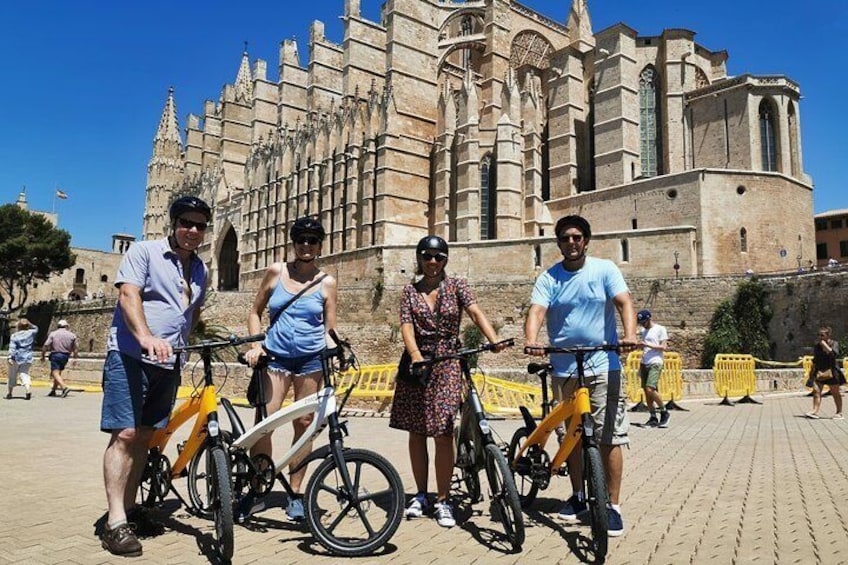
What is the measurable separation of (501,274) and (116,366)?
22.3 meters

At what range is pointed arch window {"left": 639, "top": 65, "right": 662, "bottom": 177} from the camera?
29.8 m

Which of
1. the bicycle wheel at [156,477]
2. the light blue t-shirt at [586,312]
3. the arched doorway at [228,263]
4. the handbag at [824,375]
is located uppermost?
the arched doorway at [228,263]

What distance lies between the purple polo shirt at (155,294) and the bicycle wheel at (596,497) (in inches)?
93.3

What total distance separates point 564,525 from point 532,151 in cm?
2614

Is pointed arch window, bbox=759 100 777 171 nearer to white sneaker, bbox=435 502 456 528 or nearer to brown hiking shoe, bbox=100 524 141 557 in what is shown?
white sneaker, bbox=435 502 456 528

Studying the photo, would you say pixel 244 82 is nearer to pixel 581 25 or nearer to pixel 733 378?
pixel 581 25

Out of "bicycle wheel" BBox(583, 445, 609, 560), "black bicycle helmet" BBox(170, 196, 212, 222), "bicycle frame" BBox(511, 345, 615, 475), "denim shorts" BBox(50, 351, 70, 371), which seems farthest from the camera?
"denim shorts" BBox(50, 351, 70, 371)

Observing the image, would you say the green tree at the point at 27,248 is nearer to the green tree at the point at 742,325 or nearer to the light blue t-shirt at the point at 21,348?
the light blue t-shirt at the point at 21,348

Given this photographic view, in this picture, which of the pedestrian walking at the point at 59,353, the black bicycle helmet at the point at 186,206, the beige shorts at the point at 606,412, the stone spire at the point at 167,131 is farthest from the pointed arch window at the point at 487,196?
the stone spire at the point at 167,131

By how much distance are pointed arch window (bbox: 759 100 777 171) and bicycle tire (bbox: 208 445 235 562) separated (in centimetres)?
2916

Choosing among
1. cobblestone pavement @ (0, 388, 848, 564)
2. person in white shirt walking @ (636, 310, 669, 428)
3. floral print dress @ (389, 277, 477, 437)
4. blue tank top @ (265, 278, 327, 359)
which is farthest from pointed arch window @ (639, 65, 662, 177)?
blue tank top @ (265, 278, 327, 359)

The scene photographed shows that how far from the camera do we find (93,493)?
4.32 metres

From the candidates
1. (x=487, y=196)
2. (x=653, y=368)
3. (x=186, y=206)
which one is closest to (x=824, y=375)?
(x=653, y=368)

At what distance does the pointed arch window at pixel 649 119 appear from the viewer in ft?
97.8
